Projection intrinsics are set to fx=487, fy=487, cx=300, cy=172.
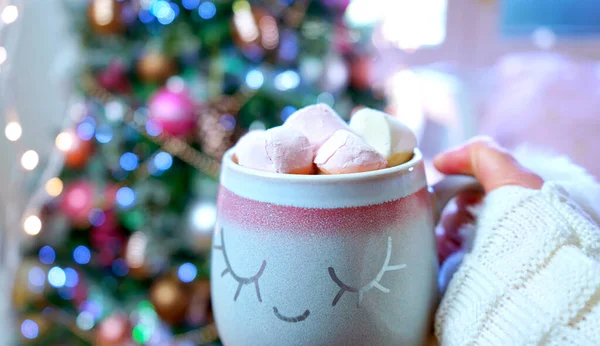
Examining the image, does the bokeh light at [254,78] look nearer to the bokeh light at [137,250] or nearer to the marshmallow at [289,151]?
the bokeh light at [137,250]

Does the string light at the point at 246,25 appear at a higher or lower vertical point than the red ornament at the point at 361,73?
higher

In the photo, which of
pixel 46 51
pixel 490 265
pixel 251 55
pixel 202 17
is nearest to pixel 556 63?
pixel 251 55

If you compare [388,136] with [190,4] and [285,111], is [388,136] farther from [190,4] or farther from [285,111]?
[190,4]

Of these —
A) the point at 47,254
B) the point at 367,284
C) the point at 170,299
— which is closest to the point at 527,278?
the point at 367,284

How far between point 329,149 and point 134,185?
95 centimetres

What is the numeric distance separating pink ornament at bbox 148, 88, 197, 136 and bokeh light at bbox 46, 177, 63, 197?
38cm

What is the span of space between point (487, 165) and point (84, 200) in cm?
107

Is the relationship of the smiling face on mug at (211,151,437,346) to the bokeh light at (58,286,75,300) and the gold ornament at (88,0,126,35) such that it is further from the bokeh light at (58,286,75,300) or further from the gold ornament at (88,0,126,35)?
the bokeh light at (58,286,75,300)

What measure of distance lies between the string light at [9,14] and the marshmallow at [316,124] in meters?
0.50

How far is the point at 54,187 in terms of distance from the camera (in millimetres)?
1272

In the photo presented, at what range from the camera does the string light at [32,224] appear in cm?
113

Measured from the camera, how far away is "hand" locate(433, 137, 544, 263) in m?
0.34

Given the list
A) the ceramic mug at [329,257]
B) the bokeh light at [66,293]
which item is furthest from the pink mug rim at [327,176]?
the bokeh light at [66,293]

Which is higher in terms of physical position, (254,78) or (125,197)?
(254,78)
